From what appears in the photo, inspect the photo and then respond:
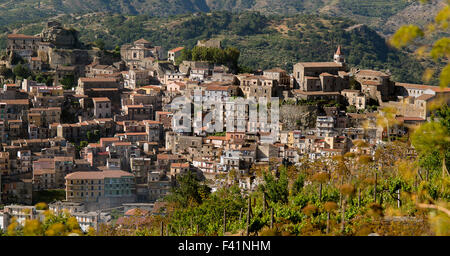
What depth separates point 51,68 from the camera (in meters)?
40.8

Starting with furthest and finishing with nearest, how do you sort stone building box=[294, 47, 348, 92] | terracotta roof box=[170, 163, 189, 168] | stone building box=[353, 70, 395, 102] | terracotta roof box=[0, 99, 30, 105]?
stone building box=[294, 47, 348, 92] < stone building box=[353, 70, 395, 102] < terracotta roof box=[0, 99, 30, 105] < terracotta roof box=[170, 163, 189, 168]

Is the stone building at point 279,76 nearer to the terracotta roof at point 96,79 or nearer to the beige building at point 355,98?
the beige building at point 355,98

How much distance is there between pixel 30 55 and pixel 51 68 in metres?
1.65

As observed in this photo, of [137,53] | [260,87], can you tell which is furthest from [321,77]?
[137,53]

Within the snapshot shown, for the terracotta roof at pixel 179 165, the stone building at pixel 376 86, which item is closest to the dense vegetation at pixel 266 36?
the stone building at pixel 376 86

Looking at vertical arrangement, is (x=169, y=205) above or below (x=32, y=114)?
below

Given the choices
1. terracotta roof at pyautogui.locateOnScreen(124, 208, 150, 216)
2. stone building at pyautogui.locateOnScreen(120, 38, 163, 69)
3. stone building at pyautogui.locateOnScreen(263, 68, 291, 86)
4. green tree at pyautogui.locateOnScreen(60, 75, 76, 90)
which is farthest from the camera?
stone building at pyautogui.locateOnScreen(120, 38, 163, 69)

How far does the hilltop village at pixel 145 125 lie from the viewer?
29281 mm

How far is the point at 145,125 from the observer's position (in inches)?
1358

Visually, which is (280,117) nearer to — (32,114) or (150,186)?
(150,186)

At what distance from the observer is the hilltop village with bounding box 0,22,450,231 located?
1153 inches

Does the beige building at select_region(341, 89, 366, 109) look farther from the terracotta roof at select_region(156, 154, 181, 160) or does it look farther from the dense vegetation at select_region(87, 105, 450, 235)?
the terracotta roof at select_region(156, 154, 181, 160)

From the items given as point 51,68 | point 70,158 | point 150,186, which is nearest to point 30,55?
point 51,68

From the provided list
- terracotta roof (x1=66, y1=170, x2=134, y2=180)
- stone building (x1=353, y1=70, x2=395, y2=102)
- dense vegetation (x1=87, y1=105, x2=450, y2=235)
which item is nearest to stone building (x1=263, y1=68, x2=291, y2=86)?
stone building (x1=353, y1=70, x2=395, y2=102)
